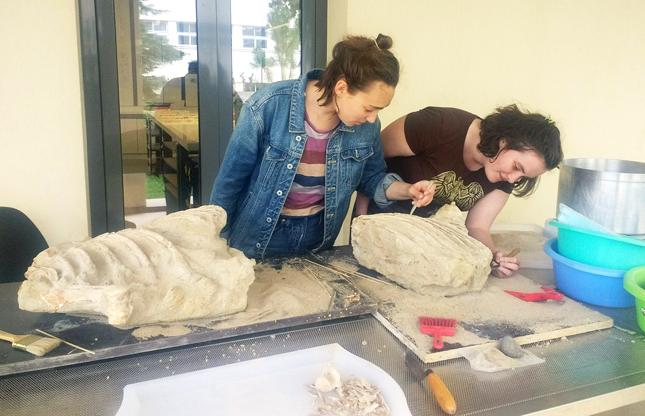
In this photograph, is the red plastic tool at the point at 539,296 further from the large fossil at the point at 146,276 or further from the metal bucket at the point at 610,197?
the large fossil at the point at 146,276

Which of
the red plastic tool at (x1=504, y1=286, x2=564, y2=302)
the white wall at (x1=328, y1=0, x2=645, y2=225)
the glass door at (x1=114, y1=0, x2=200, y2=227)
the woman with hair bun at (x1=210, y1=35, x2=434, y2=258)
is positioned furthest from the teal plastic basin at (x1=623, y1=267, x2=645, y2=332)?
the glass door at (x1=114, y1=0, x2=200, y2=227)

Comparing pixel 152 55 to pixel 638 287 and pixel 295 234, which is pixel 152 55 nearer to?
pixel 295 234

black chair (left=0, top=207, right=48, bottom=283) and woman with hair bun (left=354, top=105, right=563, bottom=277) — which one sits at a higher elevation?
woman with hair bun (left=354, top=105, right=563, bottom=277)

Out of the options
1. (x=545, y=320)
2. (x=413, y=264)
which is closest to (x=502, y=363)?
(x=545, y=320)

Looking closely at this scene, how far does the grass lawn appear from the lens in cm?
291

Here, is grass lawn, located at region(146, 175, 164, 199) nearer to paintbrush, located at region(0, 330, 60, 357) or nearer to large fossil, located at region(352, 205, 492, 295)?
large fossil, located at region(352, 205, 492, 295)

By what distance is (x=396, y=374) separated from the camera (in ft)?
3.82

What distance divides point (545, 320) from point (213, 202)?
124 cm

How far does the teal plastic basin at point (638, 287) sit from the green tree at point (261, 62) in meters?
2.20

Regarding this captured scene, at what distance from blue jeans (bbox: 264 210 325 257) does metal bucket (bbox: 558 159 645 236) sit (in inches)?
36.3

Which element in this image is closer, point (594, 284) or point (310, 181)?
point (594, 284)

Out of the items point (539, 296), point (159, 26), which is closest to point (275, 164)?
point (539, 296)

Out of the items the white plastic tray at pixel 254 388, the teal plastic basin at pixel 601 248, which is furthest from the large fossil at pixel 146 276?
the teal plastic basin at pixel 601 248

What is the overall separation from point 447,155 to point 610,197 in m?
0.67
